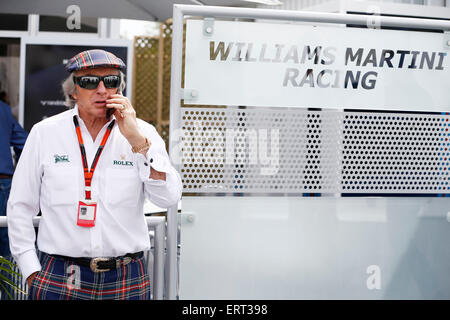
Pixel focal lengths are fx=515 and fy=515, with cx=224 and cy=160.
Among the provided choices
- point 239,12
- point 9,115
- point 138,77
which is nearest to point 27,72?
point 9,115

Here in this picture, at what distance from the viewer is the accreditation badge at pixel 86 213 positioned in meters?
2.08

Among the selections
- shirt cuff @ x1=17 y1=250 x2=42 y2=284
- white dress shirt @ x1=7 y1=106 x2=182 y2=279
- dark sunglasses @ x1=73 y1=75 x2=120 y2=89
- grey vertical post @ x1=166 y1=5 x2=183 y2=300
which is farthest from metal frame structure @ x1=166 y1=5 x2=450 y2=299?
shirt cuff @ x1=17 y1=250 x2=42 y2=284

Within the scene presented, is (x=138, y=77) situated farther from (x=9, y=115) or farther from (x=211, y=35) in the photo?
(x=211, y=35)

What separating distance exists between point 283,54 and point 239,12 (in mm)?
306

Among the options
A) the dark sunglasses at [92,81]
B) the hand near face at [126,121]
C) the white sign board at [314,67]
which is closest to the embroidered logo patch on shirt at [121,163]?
the hand near face at [126,121]

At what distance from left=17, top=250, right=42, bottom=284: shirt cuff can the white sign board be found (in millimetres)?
1023

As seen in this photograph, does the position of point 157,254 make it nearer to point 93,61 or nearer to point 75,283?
point 75,283

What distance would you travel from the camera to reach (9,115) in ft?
14.5

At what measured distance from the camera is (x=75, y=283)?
2.10 meters

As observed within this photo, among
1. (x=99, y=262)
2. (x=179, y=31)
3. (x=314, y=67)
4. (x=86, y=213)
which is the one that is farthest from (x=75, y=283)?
(x=314, y=67)

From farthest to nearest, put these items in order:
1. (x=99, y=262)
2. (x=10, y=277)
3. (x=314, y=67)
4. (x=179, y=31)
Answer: (x=10, y=277) → (x=314, y=67) → (x=179, y=31) → (x=99, y=262)

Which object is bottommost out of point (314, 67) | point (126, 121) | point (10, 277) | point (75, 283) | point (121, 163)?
point (10, 277)

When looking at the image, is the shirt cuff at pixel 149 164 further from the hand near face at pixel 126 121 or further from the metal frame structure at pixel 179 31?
the metal frame structure at pixel 179 31

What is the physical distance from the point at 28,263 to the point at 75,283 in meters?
0.23
